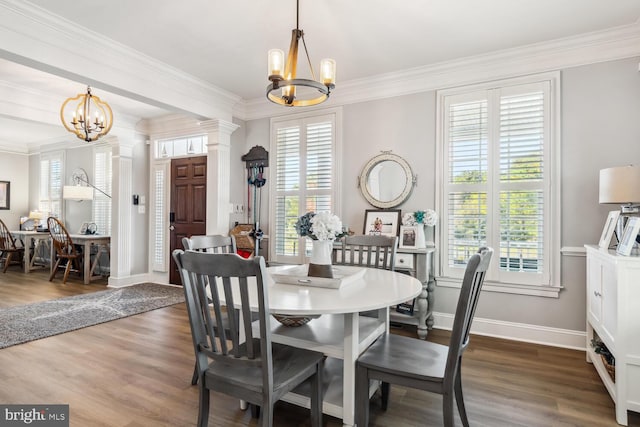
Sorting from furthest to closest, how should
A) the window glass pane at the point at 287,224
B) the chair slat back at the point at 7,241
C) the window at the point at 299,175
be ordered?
1. the chair slat back at the point at 7,241
2. the window glass pane at the point at 287,224
3. the window at the point at 299,175

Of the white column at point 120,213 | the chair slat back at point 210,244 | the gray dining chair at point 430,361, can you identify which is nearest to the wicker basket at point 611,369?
the gray dining chair at point 430,361

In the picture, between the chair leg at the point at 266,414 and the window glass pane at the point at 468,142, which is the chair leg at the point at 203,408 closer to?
the chair leg at the point at 266,414

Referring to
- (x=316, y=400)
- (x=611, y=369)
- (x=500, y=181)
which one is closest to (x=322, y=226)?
(x=316, y=400)

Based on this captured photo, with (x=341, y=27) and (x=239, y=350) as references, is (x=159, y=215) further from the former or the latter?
(x=239, y=350)

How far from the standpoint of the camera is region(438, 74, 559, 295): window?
3098 mm

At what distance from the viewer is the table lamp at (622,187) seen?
6.95 ft

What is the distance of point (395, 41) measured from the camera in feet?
10.0

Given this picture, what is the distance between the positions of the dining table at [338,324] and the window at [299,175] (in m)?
2.15

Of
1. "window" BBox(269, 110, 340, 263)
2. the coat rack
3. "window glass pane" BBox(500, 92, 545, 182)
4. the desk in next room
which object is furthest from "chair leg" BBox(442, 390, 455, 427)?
the desk in next room

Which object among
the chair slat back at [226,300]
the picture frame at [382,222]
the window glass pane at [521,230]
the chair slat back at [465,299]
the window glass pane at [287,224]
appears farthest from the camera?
the window glass pane at [287,224]

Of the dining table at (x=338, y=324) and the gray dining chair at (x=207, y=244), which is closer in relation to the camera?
the dining table at (x=338, y=324)

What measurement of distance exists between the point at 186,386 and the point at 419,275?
82.9 inches

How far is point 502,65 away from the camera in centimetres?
327

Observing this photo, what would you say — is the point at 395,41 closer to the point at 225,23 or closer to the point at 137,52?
the point at 225,23
